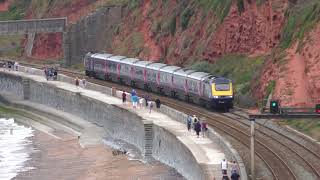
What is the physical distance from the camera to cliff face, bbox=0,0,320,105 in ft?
208

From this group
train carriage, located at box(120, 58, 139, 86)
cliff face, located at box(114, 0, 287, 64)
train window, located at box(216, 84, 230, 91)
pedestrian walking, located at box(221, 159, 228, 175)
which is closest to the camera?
pedestrian walking, located at box(221, 159, 228, 175)

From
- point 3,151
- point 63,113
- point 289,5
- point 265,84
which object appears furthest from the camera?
point 63,113

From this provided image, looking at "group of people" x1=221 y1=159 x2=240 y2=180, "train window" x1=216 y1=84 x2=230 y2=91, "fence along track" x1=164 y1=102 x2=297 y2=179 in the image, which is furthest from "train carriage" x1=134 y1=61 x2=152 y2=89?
"group of people" x1=221 y1=159 x2=240 y2=180

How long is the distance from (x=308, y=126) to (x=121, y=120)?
18.0 meters

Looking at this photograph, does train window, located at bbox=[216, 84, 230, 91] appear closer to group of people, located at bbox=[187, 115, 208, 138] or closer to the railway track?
the railway track

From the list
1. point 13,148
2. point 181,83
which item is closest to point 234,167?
point 181,83

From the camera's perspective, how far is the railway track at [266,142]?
45219 mm

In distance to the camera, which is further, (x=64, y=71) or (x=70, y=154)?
(x=64, y=71)

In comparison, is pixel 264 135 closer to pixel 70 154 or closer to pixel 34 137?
pixel 70 154

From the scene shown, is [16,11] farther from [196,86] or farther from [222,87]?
[222,87]

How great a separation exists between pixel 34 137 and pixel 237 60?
20086 millimetres

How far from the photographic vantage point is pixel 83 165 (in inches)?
2403

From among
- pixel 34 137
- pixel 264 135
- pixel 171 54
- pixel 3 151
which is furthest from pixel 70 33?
pixel 264 135

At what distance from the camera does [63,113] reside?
8344cm
